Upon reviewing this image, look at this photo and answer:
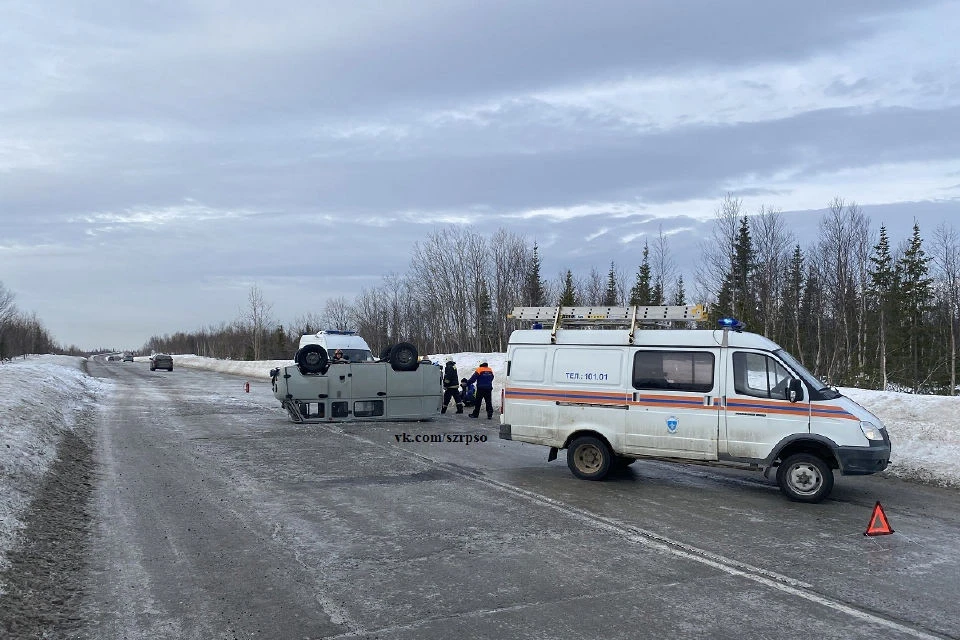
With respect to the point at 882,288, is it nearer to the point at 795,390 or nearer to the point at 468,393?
the point at 468,393

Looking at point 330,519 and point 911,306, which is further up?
point 911,306

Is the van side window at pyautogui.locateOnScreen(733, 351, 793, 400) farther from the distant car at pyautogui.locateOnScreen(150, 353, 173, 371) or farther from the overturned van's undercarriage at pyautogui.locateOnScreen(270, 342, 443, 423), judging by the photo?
the distant car at pyautogui.locateOnScreen(150, 353, 173, 371)

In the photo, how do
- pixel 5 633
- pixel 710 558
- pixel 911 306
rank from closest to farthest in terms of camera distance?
pixel 5 633 → pixel 710 558 → pixel 911 306

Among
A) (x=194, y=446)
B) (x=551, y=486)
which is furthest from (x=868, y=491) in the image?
Result: (x=194, y=446)

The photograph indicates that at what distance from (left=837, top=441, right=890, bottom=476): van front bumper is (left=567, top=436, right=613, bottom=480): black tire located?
325 centimetres

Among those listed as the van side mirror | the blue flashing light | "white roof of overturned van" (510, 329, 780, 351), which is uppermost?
the blue flashing light

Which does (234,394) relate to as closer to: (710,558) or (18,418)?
(18,418)

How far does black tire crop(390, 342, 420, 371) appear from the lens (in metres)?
18.9

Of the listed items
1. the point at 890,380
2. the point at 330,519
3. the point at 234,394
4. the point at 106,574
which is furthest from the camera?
the point at 890,380

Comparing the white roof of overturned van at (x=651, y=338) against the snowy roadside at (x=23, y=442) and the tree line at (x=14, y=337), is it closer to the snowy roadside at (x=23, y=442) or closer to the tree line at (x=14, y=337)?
the snowy roadside at (x=23, y=442)

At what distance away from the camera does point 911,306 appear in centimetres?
4084

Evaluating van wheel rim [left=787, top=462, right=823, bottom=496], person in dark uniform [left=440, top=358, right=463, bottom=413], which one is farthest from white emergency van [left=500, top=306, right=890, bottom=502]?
person in dark uniform [left=440, top=358, right=463, bottom=413]

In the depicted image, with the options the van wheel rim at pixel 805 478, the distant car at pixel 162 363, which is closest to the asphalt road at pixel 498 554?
the van wheel rim at pixel 805 478

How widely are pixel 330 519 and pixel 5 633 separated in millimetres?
3765
